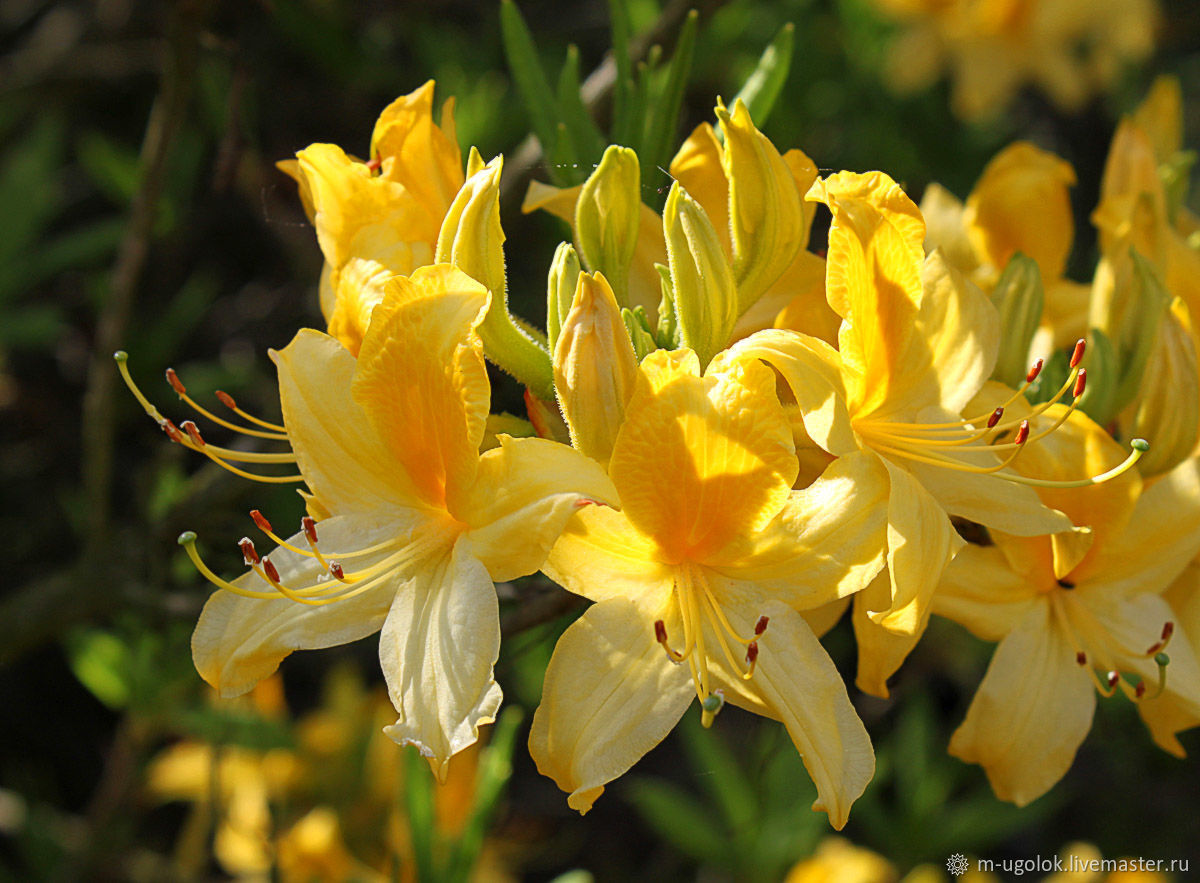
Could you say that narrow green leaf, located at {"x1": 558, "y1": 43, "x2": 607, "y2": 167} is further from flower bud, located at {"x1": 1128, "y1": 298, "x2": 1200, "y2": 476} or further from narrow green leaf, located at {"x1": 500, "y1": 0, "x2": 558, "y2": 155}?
flower bud, located at {"x1": 1128, "y1": 298, "x2": 1200, "y2": 476}

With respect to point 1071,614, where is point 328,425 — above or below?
above

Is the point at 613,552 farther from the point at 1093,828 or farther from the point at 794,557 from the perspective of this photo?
the point at 1093,828

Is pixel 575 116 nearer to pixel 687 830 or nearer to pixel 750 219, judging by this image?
pixel 750 219

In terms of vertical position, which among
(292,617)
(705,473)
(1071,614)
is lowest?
(1071,614)

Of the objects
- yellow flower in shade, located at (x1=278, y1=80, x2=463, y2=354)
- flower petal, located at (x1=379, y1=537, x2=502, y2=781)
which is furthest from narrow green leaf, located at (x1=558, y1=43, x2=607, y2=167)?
flower petal, located at (x1=379, y1=537, x2=502, y2=781)

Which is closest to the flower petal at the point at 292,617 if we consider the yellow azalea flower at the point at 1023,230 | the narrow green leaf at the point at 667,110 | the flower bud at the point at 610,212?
the flower bud at the point at 610,212

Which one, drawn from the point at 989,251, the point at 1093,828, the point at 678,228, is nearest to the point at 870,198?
the point at 678,228

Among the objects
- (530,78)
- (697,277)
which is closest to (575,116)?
(530,78)
